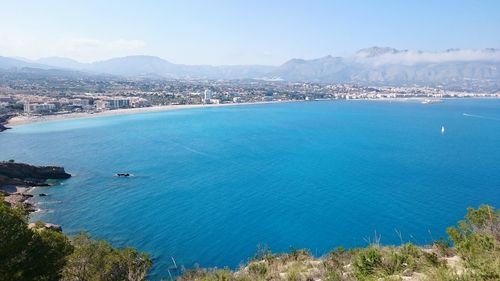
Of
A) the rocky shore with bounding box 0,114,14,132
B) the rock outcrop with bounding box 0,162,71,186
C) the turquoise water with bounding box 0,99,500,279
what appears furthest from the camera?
the rocky shore with bounding box 0,114,14,132

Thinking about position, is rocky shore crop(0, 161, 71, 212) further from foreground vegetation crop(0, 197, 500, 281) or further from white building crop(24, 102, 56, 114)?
white building crop(24, 102, 56, 114)

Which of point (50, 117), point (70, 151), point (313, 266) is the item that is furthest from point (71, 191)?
point (50, 117)

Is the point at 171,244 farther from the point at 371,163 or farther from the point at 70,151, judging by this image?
the point at 70,151

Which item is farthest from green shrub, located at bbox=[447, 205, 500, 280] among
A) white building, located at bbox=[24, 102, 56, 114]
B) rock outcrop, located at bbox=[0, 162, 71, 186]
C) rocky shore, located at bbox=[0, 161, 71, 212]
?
white building, located at bbox=[24, 102, 56, 114]

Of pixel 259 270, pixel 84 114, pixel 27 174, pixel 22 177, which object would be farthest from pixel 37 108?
pixel 259 270

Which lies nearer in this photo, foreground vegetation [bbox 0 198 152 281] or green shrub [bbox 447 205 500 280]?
green shrub [bbox 447 205 500 280]

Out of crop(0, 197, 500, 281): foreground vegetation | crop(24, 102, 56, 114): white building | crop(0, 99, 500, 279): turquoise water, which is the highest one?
crop(0, 197, 500, 281): foreground vegetation
